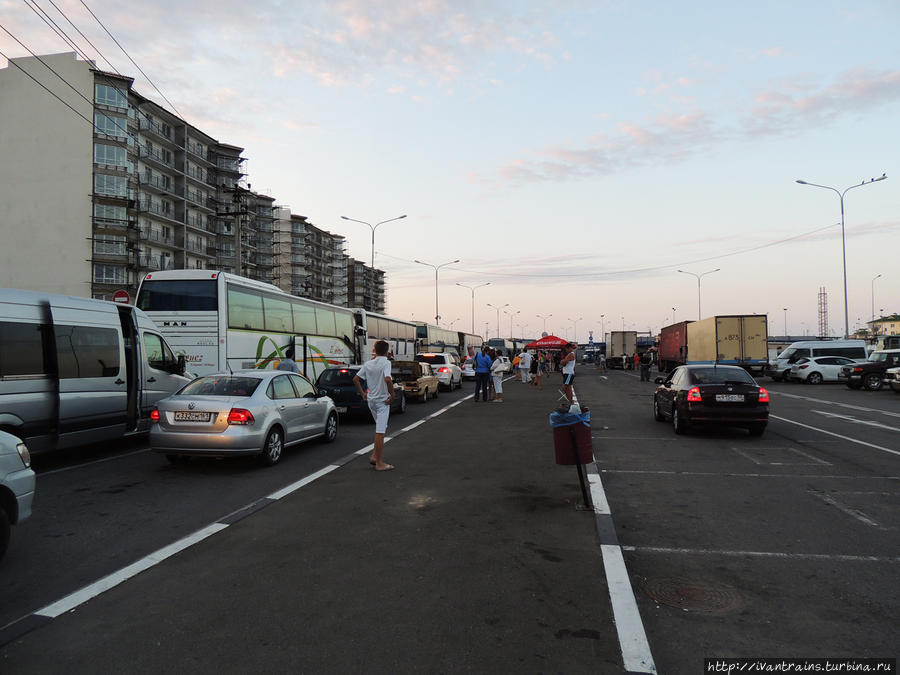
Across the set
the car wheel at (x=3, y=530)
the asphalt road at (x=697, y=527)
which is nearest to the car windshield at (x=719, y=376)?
the asphalt road at (x=697, y=527)

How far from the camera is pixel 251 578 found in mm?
4289

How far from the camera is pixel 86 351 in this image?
9.57 metres

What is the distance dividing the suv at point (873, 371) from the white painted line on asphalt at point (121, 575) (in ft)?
91.5

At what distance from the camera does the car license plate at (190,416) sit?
8.29 m

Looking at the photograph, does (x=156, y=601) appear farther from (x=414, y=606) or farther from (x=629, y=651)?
(x=629, y=651)

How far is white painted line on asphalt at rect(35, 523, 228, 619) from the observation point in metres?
3.84

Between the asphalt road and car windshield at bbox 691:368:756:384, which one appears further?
car windshield at bbox 691:368:756:384

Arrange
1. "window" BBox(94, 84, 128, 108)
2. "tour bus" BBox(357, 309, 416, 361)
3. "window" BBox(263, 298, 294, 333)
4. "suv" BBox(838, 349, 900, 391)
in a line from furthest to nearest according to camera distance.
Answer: "window" BBox(94, 84, 128, 108), "tour bus" BBox(357, 309, 416, 361), "suv" BBox(838, 349, 900, 391), "window" BBox(263, 298, 294, 333)

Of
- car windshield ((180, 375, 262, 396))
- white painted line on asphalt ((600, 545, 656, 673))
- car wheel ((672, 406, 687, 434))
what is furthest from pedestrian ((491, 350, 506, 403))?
white painted line on asphalt ((600, 545, 656, 673))

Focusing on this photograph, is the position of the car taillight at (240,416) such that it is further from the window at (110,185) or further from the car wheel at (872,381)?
the window at (110,185)

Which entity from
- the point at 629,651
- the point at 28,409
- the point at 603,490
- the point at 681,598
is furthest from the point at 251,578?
the point at 28,409

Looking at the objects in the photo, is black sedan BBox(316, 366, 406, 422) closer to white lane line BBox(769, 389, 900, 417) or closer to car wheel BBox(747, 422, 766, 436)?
car wheel BBox(747, 422, 766, 436)

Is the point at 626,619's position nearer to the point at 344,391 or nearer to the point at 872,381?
the point at 344,391

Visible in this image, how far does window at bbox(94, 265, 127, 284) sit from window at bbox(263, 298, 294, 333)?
45.7 meters
